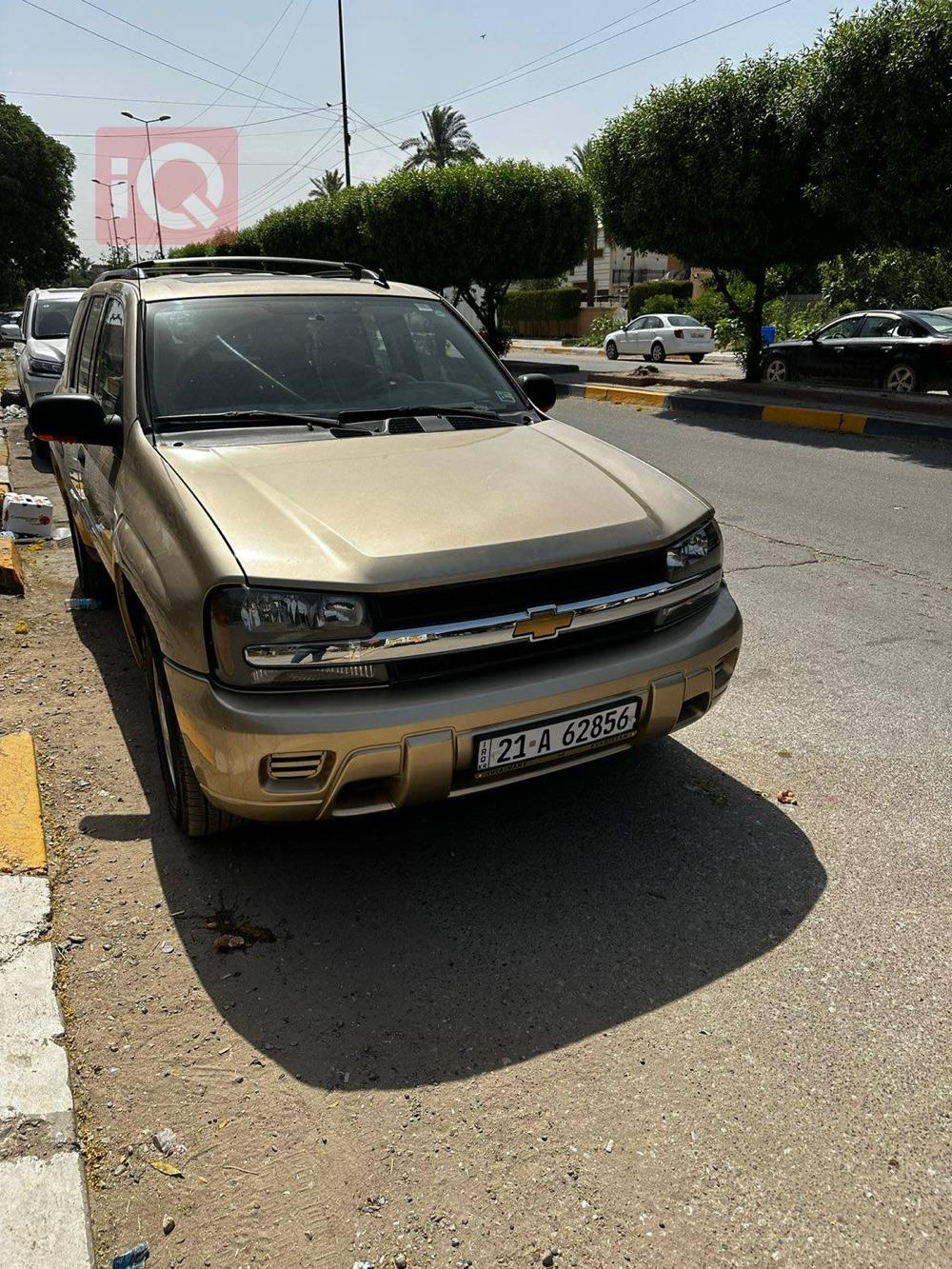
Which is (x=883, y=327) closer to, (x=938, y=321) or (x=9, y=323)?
(x=938, y=321)

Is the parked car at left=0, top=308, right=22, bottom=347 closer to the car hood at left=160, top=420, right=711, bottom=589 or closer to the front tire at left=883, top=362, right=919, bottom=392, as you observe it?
the front tire at left=883, top=362, right=919, bottom=392

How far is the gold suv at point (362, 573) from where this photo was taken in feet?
8.43

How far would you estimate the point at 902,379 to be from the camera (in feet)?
50.2

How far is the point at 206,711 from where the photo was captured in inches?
103

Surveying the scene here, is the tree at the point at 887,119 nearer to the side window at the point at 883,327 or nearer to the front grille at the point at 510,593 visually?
→ the side window at the point at 883,327

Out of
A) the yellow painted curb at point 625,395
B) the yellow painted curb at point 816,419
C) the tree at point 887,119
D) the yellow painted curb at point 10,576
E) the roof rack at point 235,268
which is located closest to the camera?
the roof rack at point 235,268

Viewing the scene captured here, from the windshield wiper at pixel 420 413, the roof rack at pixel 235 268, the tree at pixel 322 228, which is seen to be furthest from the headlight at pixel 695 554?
the tree at pixel 322 228

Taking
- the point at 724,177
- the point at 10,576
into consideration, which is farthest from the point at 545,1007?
the point at 724,177

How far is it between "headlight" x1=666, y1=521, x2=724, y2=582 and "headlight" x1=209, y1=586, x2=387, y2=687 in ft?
3.48

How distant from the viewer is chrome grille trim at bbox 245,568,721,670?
256 cm

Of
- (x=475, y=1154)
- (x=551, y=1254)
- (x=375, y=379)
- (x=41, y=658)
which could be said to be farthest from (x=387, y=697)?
(x=41, y=658)

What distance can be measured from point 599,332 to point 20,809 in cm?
4175

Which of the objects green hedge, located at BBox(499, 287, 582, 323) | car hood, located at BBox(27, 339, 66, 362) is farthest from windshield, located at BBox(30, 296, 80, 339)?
green hedge, located at BBox(499, 287, 582, 323)

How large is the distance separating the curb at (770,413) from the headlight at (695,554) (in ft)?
32.8
